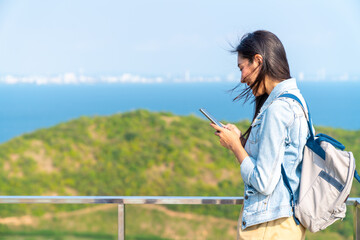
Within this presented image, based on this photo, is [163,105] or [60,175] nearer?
[60,175]

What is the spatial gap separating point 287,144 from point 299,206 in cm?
23

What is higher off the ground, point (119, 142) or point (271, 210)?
point (271, 210)

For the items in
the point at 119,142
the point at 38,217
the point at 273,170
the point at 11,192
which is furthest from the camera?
the point at 119,142

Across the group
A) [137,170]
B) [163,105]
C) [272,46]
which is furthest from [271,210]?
[163,105]

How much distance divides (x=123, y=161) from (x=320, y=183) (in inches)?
366

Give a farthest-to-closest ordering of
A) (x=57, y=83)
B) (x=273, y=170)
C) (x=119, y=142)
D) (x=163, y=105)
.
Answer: (x=57, y=83)
(x=163, y=105)
(x=119, y=142)
(x=273, y=170)

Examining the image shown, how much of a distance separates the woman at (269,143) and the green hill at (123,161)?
8.15 m

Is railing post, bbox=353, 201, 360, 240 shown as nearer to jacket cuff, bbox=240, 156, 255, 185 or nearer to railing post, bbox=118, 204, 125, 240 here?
jacket cuff, bbox=240, 156, 255, 185

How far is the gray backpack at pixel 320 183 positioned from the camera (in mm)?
1644

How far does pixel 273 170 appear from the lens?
161 centimetres

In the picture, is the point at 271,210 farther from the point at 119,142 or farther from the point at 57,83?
the point at 57,83

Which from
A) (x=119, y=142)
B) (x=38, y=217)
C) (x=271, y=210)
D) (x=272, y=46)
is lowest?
(x=38, y=217)

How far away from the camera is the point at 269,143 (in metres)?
1.59

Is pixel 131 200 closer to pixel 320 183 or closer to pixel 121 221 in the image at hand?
pixel 121 221
